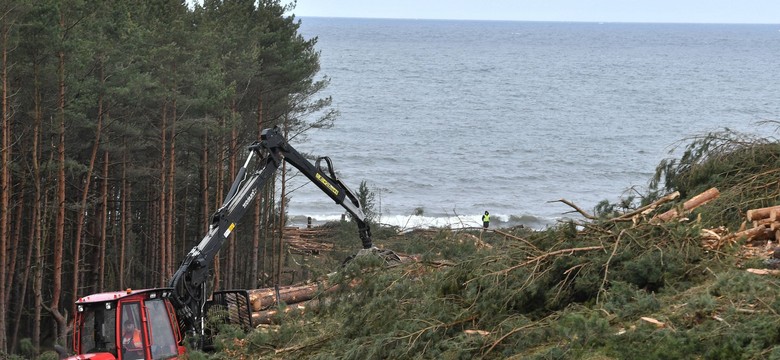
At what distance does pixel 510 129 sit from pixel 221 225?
259ft

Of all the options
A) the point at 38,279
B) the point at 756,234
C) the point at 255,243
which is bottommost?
the point at 255,243

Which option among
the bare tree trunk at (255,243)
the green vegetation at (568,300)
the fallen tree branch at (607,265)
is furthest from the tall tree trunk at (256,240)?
the fallen tree branch at (607,265)

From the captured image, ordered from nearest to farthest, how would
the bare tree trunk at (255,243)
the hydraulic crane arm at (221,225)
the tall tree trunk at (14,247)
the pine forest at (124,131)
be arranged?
the hydraulic crane arm at (221,225), the pine forest at (124,131), the tall tree trunk at (14,247), the bare tree trunk at (255,243)

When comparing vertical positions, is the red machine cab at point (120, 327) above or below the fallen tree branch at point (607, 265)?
below

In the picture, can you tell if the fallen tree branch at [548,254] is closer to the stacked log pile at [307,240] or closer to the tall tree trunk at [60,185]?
the tall tree trunk at [60,185]

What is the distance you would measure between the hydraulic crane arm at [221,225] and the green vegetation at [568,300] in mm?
2229

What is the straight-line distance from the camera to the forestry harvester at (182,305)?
1551cm

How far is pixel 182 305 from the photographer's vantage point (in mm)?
16844

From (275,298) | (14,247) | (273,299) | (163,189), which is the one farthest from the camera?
(163,189)

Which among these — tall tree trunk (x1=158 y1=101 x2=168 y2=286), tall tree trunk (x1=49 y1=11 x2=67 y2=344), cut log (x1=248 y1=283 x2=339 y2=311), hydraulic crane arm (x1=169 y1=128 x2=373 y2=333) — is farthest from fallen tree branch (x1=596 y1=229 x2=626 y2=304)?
tall tree trunk (x1=158 y1=101 x2=168 y2=286)

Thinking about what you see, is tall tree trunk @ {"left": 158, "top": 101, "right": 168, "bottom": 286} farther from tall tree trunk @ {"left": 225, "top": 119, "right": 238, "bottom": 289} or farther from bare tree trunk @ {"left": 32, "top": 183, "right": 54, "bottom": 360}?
bare tree trunk @ {"left": 32, "top": 183, "right": 54, "bottom": 360}

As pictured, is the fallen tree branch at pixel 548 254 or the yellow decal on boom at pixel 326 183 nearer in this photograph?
the fallen tree branch at pixel 548 254

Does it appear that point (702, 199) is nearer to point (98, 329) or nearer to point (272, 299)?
point (272, 299)

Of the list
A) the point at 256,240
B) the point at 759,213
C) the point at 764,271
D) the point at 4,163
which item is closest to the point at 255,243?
the point at 256,240
